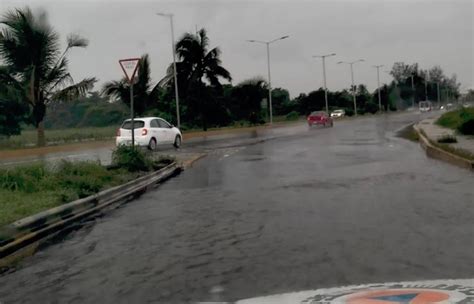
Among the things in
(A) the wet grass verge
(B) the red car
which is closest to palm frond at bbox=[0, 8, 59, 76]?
(A) the wet grass verge

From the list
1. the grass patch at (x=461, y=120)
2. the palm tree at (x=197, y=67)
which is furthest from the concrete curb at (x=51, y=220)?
the palm tree at (x=197, y=67)

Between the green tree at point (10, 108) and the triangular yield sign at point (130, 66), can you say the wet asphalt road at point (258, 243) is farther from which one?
the green tree at point (10, 108)

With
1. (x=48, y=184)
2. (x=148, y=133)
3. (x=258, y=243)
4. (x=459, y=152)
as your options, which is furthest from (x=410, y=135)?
(x=258, y=243)

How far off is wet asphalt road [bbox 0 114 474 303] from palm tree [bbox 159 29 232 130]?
33.9 metres

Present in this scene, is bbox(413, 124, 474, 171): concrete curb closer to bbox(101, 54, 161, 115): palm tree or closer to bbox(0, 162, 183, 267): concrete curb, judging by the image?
bbox(0, 162, 183, 267): concrete curb

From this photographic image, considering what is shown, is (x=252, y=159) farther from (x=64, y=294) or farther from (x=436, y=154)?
(x=64, y=294)

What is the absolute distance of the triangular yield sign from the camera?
51.9 ft

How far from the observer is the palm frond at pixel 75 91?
31.1 metres

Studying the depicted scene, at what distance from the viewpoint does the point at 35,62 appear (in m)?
30.9

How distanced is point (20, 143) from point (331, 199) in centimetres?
2774

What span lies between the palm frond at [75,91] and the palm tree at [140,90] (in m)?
8.93

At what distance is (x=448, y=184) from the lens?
1232 centimetres

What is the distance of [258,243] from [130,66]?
31.0ft

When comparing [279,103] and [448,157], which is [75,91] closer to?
[448,157]
